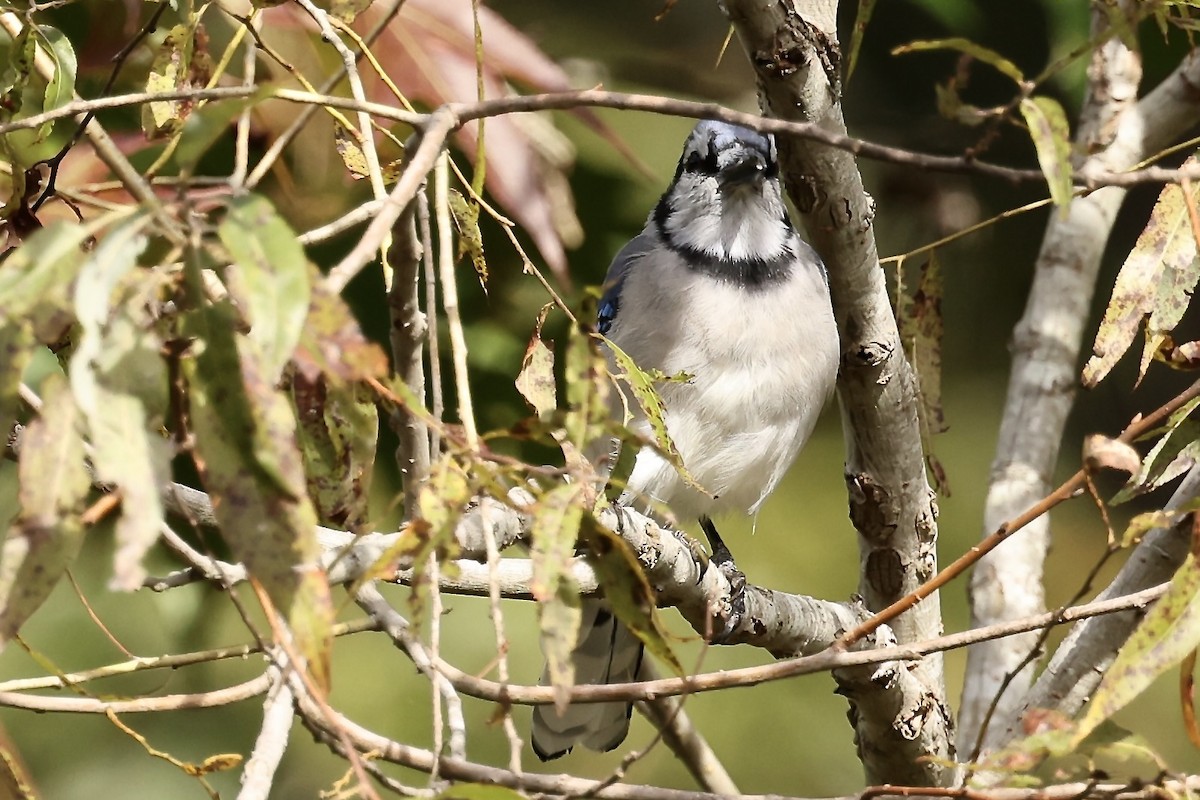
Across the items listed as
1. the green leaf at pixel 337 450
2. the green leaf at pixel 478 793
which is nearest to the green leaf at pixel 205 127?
the green leaf at pixel 337 450

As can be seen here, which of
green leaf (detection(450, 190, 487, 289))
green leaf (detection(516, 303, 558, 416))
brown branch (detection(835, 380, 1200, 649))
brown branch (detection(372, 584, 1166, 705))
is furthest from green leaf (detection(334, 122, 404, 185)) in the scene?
brown branch (detection(835, 380, 1200, 649))

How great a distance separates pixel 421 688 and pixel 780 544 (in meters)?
1.04

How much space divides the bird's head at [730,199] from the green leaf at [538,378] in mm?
1000

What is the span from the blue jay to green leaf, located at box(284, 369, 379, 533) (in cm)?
91

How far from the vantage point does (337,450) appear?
2.98 feet

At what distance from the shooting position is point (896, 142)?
3021 millimetres

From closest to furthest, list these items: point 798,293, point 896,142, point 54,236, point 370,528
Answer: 1. point 54,236
2. point 370,528
3. point 798,293
4. point 896,142

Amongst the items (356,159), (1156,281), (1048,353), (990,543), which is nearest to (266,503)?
(990,543)

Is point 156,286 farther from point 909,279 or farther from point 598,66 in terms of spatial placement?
point 909,279

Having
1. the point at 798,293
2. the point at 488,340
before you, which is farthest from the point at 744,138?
the point at 488,340

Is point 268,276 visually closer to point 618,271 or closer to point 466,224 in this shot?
point 466,224

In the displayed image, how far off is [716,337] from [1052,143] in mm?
1230

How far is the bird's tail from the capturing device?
7.13 ft

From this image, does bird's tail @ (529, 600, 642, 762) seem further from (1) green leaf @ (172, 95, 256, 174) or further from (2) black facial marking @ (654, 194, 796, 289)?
(1) green leaf @ (172, 95, 256, 174)
